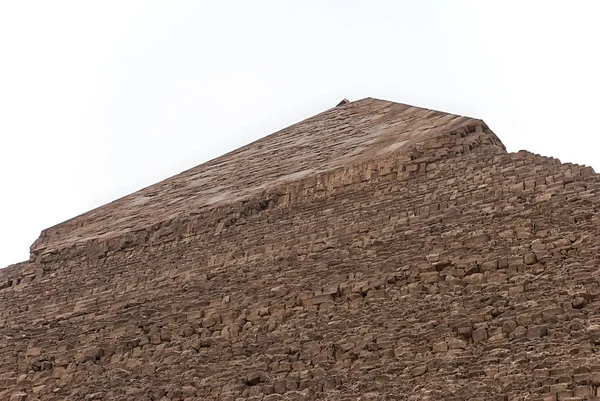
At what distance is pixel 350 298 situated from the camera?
10.8 meters

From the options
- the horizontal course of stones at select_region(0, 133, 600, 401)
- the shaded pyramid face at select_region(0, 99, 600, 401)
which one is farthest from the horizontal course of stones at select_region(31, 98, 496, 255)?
the horizontal course of stones at select_region(0, 133, 600, 401)

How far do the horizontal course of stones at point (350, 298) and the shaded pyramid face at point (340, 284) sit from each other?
0.06 feet

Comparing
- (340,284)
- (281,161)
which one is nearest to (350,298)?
(340,284)

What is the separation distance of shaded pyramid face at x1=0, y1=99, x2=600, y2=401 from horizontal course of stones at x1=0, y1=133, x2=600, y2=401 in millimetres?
17

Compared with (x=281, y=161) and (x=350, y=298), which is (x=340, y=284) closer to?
(x=350, y=298)

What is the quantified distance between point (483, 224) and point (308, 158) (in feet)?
14.0

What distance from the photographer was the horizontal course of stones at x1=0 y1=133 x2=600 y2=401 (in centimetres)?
933

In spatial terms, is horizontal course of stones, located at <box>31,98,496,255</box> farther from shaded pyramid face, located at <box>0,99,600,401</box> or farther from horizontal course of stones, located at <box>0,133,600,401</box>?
horizontal course of stones, located at <box>0,133,600,401</box>

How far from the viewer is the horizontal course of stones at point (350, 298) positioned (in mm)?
9328

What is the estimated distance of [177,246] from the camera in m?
13.8

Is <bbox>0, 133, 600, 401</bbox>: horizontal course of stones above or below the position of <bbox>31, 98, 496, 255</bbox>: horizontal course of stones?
below

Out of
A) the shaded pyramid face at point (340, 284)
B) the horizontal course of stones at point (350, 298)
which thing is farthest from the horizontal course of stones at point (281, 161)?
the horizontal course of stones at point (350, 298)

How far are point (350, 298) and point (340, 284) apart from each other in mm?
252

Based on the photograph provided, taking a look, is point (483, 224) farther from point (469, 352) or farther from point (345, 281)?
point (469, 352)
